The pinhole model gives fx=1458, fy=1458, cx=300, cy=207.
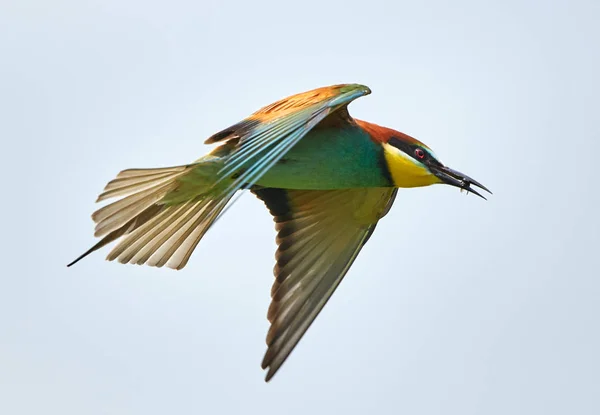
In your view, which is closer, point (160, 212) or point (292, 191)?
point (160, 212)

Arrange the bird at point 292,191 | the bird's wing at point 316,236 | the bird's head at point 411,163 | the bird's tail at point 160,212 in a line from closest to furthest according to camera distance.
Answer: the bird at point 292,191
the bird's tail at point 160,212
the bird's head at point 411,163
the bird's wing at point 316,236

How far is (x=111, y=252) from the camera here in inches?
329

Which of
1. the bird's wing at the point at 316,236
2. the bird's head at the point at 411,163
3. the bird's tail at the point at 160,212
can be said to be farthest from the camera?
the bird's wing at the point at 316,236

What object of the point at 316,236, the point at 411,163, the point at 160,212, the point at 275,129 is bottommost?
the point at 160,212

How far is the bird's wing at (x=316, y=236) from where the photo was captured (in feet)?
28.9

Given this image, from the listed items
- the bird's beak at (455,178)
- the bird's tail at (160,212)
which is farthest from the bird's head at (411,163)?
the bird's tail at (160,212)

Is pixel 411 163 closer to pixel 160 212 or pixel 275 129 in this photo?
pixel 275 129

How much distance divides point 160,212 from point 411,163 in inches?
58.8

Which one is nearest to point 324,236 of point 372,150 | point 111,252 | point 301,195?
point 301,195

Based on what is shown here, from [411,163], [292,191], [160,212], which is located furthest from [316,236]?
[160,212]

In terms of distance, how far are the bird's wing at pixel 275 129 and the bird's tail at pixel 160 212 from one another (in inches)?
6.9

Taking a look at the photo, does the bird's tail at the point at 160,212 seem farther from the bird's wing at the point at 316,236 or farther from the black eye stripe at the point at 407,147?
the black eye stripe at the point at 407,147

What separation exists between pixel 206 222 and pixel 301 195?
0.79 m

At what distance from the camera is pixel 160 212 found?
8422 millimetres
